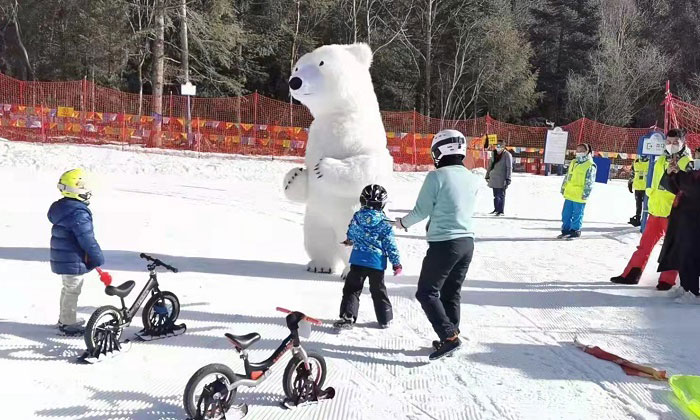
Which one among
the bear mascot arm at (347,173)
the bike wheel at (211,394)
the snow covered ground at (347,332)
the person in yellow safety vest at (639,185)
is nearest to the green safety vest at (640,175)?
the person in yellow safety vest at (639,185)

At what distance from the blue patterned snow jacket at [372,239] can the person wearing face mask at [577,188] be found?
19.1ft

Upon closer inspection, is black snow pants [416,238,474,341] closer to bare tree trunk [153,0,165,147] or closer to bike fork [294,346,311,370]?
bike fork [294,346,311,370]

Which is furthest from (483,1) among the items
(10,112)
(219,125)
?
(10,112)

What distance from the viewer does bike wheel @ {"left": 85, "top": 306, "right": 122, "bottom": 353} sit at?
3697 millimetres

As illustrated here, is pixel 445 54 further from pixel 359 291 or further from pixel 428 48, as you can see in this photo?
pixel 359 291

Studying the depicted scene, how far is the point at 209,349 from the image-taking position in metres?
4.11

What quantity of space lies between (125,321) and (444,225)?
2274mm

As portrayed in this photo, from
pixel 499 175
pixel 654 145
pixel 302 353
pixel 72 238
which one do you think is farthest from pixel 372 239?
pixel 499 175

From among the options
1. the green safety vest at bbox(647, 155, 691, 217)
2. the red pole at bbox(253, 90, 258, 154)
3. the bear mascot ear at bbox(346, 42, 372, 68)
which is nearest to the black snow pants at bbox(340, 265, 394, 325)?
the bear mascot ear at bbox(346, 42, 372, 68)

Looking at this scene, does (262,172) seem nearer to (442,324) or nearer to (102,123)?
(102,123)

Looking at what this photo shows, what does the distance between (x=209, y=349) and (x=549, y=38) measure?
3784cm

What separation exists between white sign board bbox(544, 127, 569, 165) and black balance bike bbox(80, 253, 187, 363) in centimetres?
1999

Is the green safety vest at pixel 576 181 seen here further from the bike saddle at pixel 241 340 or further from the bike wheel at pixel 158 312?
the bike saddle at pixel 241 340

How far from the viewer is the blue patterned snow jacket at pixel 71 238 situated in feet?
13.3
